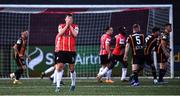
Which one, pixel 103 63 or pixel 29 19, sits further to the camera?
pixel 29 19

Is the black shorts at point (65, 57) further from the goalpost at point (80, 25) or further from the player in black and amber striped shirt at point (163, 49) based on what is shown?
the goalpost at point (80, 25)

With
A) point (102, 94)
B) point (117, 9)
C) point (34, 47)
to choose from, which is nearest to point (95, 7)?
point (117, 9)

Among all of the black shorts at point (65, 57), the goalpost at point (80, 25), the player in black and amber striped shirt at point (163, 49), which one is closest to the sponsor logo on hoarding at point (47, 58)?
the goalpost at point (80, 25)

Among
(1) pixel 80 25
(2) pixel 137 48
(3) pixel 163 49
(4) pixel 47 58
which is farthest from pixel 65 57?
(1) pixel 80 25

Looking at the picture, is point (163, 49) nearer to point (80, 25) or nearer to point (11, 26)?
point (80, 25)

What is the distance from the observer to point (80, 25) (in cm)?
2677

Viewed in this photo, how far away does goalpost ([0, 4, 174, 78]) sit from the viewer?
2573cm

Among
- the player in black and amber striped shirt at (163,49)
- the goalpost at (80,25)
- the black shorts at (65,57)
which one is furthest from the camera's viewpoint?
the goalpost at (80,25)

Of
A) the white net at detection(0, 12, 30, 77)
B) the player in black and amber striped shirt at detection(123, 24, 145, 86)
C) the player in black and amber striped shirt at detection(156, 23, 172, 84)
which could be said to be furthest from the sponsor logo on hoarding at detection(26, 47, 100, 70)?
the player in black and amber striped shirt at detection(123, 24, 145, 86)

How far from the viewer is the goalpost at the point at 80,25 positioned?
84.4 ft
